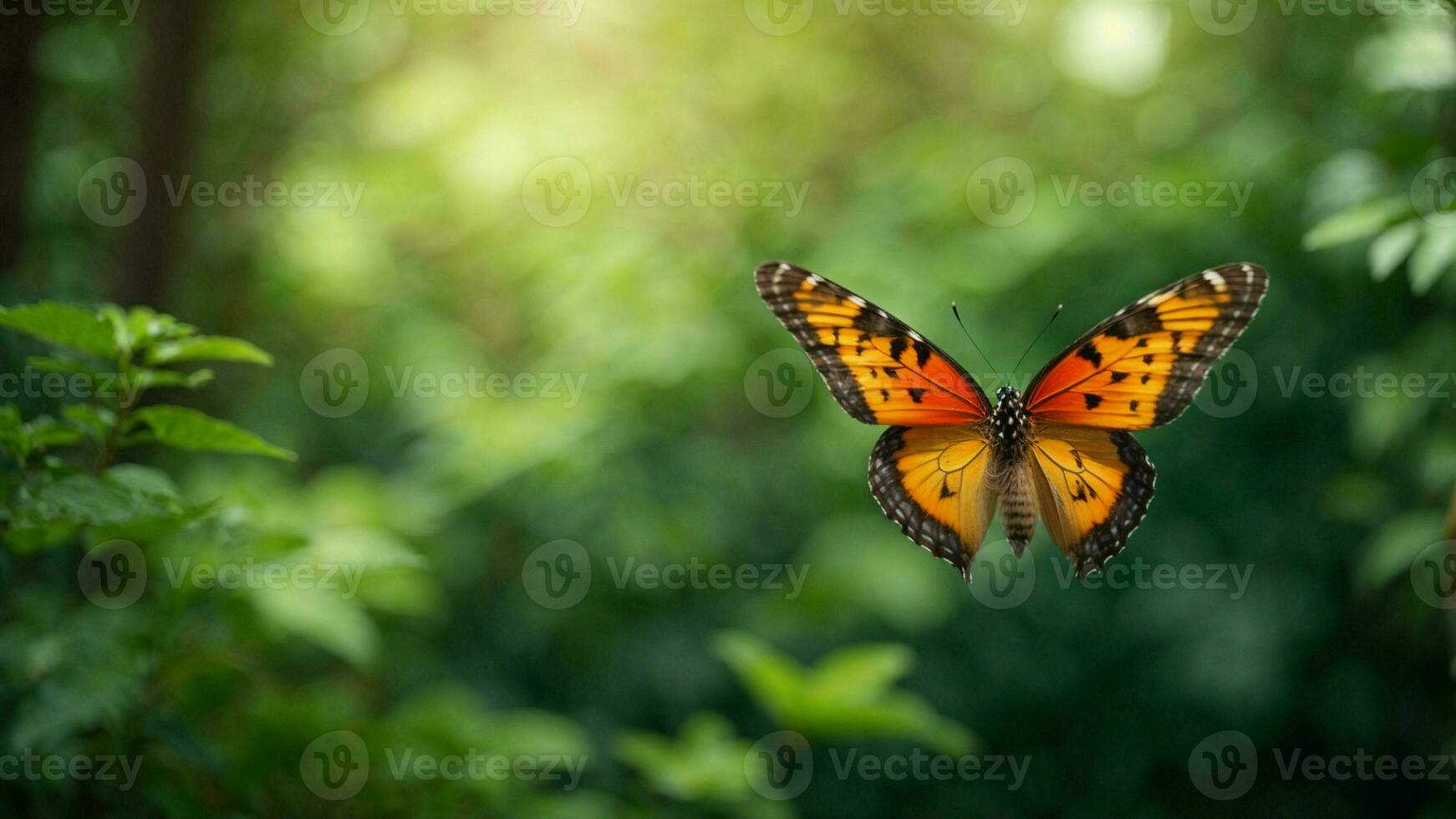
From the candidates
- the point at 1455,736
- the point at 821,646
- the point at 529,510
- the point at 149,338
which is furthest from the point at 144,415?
the point at 1455,736

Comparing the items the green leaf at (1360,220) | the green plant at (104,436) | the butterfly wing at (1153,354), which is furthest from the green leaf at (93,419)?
the green leaf at (1360,220)

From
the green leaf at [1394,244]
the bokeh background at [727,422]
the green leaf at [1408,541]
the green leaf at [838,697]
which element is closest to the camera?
the green leaf at [1394,244]

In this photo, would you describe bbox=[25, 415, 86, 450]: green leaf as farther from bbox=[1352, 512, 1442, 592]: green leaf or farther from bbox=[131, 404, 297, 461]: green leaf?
bbox=[1352, 512, 1442, 592]: green leaf

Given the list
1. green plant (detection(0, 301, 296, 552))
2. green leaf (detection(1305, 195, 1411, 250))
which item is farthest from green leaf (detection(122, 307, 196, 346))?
green leaf (detection(1305, 195, 1411, 250))

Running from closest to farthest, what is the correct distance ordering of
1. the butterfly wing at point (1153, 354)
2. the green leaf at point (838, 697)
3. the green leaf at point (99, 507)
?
the green leaf at point (99, 507) → the butterfly wing at point (1153, 354) → the green leaf at point (838, 697)

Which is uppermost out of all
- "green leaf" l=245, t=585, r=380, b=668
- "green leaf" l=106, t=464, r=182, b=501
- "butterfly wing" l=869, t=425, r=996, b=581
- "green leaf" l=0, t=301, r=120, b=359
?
"butterfly wing" l=869, t=425, r=996, b=581

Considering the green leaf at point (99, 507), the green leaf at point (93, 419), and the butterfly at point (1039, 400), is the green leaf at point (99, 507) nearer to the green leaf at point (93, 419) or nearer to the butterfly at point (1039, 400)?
the green leaf at point (93, 419)

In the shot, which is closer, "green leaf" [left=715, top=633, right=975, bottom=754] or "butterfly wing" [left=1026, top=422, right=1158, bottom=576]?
"butterfly wing" [left=1026, top=422, right=1158, bottom=576]
